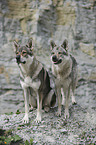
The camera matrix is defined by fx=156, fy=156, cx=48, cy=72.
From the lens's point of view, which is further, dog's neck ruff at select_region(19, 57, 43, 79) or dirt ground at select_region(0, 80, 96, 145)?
dog's neck ruff at select_region(19, 57, 43, 79)

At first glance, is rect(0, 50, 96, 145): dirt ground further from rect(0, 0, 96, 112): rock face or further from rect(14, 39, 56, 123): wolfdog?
rect(0, 0, 96, 112): rock face


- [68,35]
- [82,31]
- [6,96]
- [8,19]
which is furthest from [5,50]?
[82,31]

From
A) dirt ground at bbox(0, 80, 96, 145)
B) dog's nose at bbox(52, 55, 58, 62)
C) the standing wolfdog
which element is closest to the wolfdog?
dirt ground at bbox(0, 80, 96, 145)

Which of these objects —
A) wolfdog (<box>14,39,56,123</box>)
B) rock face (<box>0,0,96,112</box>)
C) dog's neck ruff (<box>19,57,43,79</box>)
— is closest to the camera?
wolfdog (<box>14,39,56,123</box>)

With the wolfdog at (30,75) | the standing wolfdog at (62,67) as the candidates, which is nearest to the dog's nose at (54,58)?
the standing wolfdog at (62,67)

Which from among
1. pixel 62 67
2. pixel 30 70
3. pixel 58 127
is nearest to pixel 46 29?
pixel 62 67

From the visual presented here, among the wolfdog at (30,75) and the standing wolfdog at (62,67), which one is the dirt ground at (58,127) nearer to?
the wolfdog at (30,75)

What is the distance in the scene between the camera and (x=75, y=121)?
4.74 metres

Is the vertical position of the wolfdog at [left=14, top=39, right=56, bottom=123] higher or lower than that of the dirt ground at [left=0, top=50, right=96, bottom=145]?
higher

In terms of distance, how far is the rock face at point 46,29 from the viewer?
919 cm

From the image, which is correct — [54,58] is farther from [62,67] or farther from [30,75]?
[30,75]

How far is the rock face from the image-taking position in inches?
362

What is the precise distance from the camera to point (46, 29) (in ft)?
31.4

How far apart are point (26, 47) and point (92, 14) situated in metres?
7.19
